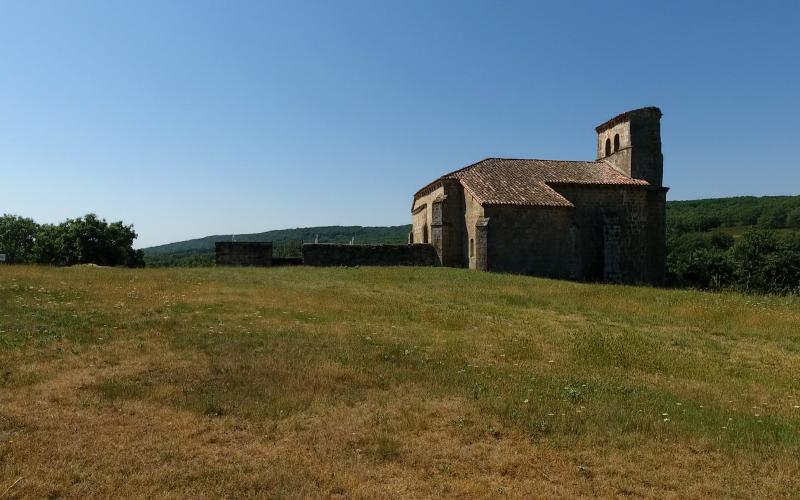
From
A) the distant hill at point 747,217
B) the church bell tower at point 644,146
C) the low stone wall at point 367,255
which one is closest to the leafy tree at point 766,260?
the church bell tower at point 644,146

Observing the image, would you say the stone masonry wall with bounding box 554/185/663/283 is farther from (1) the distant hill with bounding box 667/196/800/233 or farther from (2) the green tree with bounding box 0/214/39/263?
(1) the distant hill with bounding box 667/196/800/233

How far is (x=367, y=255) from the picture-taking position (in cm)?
A: 2781

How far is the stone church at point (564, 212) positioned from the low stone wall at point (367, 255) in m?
0.93

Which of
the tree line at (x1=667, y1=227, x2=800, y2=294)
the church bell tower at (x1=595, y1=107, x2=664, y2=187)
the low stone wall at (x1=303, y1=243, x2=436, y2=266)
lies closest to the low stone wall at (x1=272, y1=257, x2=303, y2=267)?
the low stone wall at (x1=303, y1=243, x2=436, y2=266)

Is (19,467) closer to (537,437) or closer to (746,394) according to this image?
(537,437)

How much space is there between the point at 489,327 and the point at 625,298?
7.61 meters

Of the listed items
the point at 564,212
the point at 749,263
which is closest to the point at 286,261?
the point at 564,212

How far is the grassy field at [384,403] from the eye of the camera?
15.3ft

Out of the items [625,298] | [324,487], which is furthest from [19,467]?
[625,298]

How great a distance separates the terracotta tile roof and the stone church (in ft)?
0.18

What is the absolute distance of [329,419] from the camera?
6102 millimetres

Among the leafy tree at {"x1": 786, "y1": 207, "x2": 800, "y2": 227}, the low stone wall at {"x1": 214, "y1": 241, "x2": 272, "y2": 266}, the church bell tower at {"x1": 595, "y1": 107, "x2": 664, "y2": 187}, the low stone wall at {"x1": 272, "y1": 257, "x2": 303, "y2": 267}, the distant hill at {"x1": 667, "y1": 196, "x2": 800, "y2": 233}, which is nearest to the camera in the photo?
the low stone wall at {"x1": 214, "y1": 241, "x2": 272, "y2": 266}

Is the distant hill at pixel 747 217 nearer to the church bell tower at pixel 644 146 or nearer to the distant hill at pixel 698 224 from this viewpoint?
the distant hill at pixel 698 224

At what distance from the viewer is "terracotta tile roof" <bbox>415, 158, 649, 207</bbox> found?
26.4m
